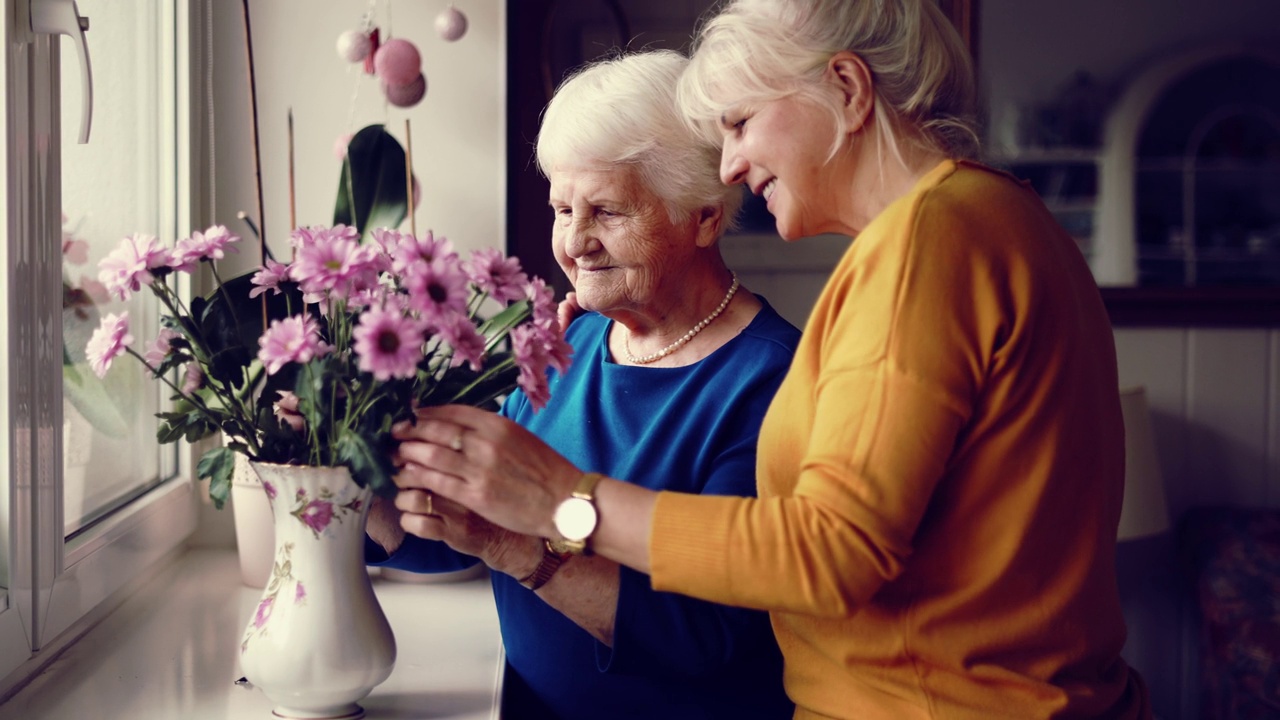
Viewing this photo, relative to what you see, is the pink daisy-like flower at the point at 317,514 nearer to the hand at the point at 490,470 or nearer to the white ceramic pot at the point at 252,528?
the hand at the point at 490,470

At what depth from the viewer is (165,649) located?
4.19ft

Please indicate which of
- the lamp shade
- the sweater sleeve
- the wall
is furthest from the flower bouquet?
the lamp shade

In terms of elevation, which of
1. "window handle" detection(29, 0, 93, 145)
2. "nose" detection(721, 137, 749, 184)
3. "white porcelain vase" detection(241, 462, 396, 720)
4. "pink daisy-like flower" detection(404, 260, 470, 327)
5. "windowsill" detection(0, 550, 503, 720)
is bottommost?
"windowsill" detection(0, 550, 503, 720)

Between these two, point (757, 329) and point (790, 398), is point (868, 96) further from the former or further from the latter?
point (757, 329)

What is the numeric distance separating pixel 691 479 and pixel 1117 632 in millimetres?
440

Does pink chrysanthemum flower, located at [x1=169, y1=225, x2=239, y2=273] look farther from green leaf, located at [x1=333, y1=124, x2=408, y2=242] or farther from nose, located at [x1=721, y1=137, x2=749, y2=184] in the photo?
green leaf, located at [x1=333, y1=124, x2=408, y2=242]

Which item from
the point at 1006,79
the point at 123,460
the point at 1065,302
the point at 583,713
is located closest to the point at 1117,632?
the point at 1065,302

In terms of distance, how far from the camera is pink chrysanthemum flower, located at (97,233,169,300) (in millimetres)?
896

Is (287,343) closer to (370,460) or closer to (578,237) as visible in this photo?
(370,460)

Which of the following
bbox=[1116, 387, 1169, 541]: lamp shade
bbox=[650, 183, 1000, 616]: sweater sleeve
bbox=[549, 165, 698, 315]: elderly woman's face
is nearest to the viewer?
bbox=[650, 183, 1000, 616]: sweater sleeve

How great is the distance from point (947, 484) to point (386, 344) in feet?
1.42

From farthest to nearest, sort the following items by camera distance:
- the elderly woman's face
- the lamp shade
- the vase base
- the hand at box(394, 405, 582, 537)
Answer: the lamp shade, the elderly woman's face, the vase base, the hand at box(394, 405, 582, 537)

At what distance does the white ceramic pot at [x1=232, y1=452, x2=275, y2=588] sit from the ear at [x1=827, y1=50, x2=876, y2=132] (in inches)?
40.4

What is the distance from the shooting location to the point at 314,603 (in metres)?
0.97
